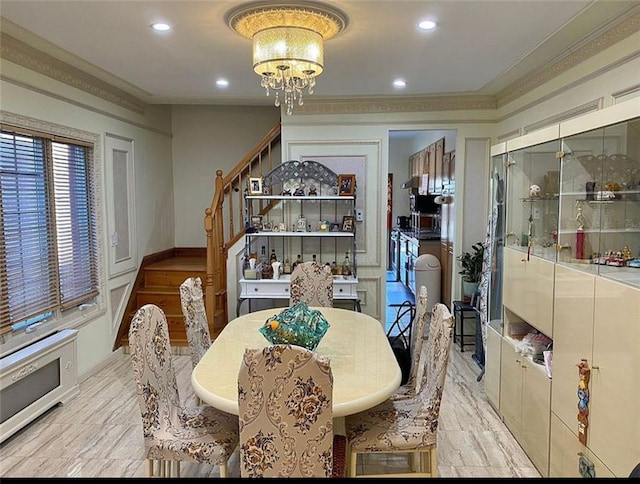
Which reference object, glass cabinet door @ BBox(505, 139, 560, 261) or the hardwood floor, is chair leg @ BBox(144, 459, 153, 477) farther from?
glass cabinet door @ BBox(505, 139, 560, 261)

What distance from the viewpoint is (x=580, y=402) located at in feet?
7.47

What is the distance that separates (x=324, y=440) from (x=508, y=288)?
6.70 ft

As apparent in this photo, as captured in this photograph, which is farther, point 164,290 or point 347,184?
point 164,290

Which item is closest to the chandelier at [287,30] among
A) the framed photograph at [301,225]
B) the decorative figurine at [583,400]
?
the decorative figurine at [583,400]

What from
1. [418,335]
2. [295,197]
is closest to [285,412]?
[418,335]

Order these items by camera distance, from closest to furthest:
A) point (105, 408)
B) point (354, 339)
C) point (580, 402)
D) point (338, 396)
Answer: point (338, 396) → point (580, 402) → point (354, 339) → point (105, 408)

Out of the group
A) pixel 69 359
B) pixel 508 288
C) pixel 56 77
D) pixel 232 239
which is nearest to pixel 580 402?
pixel 508 288

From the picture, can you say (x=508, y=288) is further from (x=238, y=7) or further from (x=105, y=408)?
(x=105, y=408)

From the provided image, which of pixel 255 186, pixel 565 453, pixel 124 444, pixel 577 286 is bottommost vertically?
pixel 124 444

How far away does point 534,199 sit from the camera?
10.1 ft

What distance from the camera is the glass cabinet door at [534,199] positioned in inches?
108

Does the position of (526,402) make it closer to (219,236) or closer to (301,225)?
(301,225)

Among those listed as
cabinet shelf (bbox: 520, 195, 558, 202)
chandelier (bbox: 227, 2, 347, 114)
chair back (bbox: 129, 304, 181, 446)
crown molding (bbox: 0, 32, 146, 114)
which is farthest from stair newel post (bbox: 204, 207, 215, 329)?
cabinet shelf (bbox: 520, 195, 558, 202)

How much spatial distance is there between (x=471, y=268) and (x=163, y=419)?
12.2 feet
